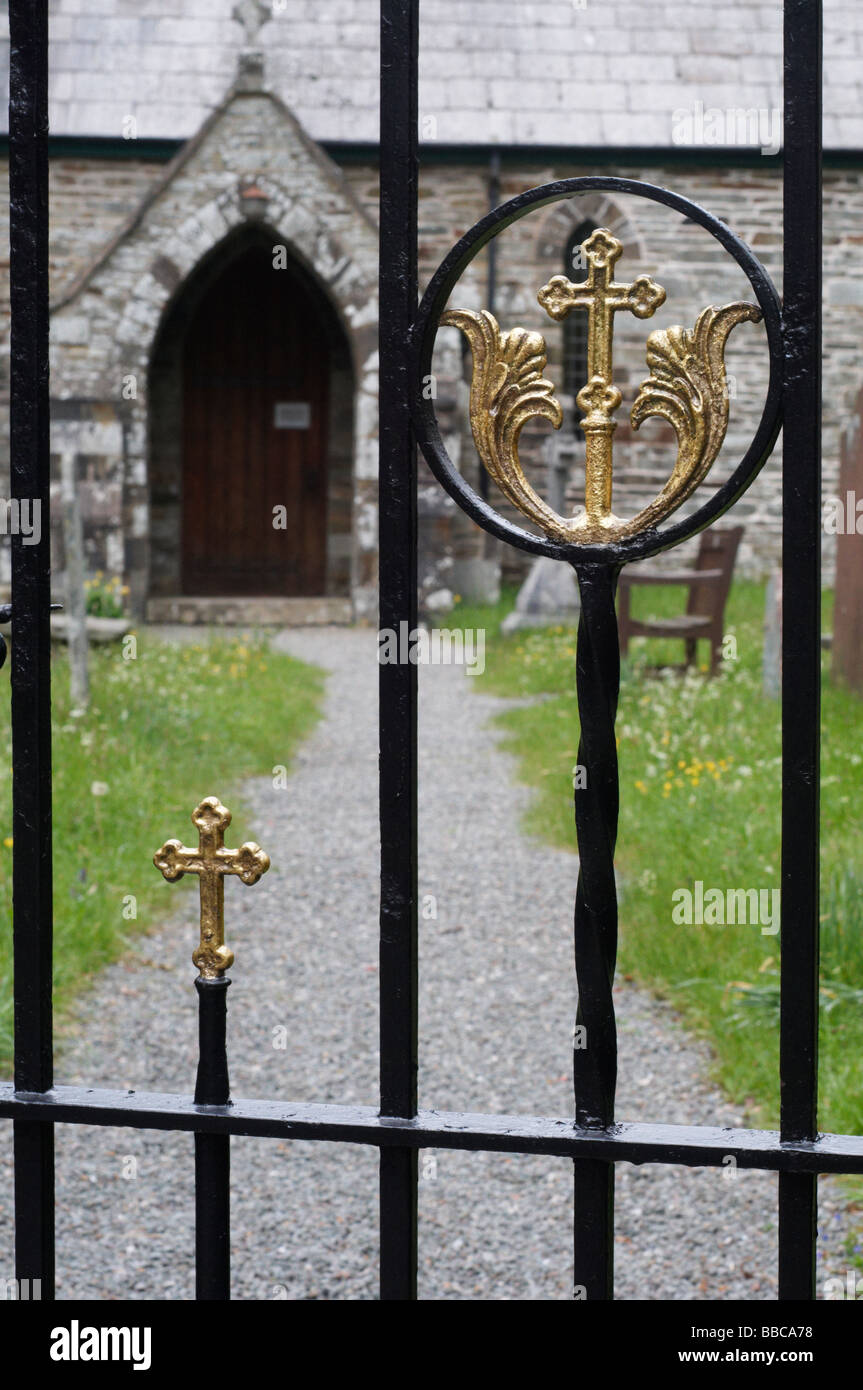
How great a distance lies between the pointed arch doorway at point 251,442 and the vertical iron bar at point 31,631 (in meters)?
13.8

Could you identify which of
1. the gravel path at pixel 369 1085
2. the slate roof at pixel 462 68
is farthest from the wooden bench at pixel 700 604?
the slate roof at pixel 462 68

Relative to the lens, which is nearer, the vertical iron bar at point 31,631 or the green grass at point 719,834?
the vertical iron bar at point 31,631

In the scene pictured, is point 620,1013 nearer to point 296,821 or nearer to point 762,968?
point 762,968

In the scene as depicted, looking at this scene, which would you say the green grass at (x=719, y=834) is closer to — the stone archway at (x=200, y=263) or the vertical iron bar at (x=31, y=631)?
the vertical iron bar at (x=31, y=631)

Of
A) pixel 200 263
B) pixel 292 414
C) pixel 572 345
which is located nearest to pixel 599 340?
pixel 200 263

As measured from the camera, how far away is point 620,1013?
4.22 metres

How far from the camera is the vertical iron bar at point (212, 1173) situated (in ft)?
4.57

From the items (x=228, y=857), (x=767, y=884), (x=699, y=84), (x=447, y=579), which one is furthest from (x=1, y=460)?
(x=228, y=857)

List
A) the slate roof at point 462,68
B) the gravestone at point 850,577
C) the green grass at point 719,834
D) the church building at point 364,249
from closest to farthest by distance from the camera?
1. the green grass at point 719,834
2. the gravestone at point 850,577
3. the church building at point 364,249
4. the slate roof at point 462,68

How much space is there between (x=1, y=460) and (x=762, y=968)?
35.2 ft

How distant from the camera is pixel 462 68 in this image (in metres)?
14.9

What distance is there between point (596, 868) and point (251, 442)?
14.6 m

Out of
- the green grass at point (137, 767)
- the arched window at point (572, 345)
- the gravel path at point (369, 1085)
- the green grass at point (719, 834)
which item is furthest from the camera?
the arched window at point (572, 345)
